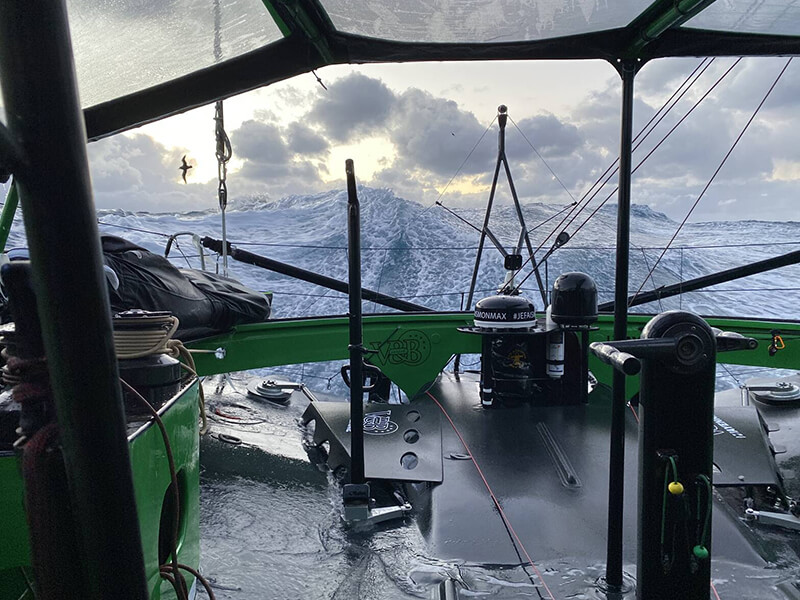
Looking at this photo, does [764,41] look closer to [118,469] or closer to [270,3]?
[270,3]

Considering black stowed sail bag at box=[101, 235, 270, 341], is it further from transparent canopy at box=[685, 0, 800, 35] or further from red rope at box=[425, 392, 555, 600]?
transparent canopy at box=[685, 0, 800, 35]

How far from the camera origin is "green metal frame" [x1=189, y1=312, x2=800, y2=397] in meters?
4.58

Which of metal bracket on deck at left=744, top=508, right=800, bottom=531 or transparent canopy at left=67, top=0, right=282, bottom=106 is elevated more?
transparent canopy at left=67, top=0, right=282, bottom=106

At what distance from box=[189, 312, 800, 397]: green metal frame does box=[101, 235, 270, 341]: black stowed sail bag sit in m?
0.21

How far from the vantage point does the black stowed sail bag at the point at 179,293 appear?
353 centimetres

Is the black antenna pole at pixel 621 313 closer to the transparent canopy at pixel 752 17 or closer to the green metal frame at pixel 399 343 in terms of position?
the transparent canopy at pixel 752 17

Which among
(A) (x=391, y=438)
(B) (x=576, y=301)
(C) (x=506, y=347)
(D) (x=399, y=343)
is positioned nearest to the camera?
(A) (x=391, y=438)

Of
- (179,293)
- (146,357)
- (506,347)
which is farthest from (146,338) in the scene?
(506,347)

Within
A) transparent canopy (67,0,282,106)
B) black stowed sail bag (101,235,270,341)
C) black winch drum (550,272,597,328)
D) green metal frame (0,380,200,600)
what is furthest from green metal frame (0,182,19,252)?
black winch drum (550,272,597,328)

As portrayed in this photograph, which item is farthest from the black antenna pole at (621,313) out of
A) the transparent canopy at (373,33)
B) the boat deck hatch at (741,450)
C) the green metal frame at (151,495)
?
the green metal frame at (151,495)

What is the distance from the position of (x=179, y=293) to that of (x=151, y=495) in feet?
9.26

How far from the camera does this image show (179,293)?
154 inches

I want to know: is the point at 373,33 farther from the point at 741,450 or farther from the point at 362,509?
the point at 741,450

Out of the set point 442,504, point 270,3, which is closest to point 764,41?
point 270,3
